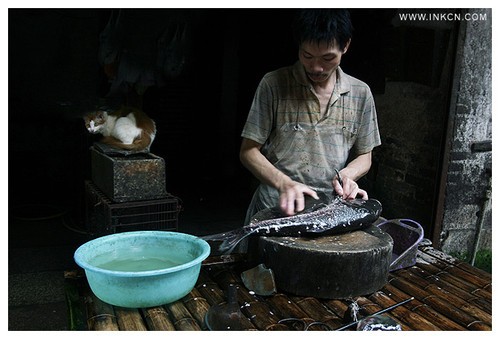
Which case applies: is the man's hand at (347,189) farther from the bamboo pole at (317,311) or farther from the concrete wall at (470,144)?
the concrete wall at (470,144)

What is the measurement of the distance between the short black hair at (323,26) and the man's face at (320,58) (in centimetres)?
3

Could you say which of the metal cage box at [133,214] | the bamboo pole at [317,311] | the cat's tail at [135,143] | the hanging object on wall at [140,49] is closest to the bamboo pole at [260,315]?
the bamboo pole at [317,311]

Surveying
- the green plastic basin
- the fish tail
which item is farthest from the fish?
the green plastic basin

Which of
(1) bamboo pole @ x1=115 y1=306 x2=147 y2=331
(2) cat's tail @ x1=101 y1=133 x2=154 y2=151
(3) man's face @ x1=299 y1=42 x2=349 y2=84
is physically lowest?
(1) bamboo pole @ x1=115 y1=306 x2=147 y2=331

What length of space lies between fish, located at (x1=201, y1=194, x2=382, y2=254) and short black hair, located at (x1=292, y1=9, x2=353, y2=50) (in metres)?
0.86

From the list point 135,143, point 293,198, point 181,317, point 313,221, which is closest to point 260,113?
point 293,198

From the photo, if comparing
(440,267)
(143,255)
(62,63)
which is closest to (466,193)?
(440,267)

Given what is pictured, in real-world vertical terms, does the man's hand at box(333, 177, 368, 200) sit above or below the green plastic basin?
above

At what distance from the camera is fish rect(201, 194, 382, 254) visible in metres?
2.39

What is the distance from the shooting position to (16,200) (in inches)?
278

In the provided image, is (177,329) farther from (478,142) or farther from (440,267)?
(478,142)

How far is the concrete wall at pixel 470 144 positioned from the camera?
14.6 feet

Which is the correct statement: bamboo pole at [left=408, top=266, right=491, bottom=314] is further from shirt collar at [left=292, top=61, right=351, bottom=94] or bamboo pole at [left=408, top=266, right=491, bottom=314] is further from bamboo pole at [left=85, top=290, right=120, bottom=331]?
bamboo pole at [left=85, top=290, right=120, bottom=331]

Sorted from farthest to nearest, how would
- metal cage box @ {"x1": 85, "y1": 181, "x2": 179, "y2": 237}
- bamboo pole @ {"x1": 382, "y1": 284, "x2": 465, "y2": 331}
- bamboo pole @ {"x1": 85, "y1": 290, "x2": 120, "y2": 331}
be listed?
metal cage box @ {"x1": 85, "y1": 181, "x2": 179, "y2": 237}
bamboo pole @ {"x1": 382, "y1": 284, "x2": 465, "y2": 331}
bamboo pole @ {"x1": 85, "y1": 290, "x2": 120, "y2": 331}
